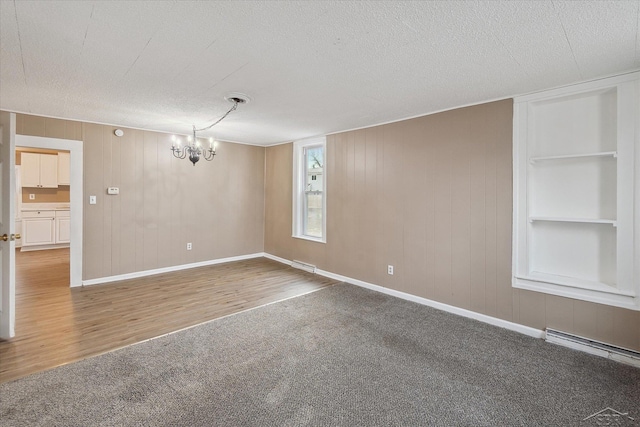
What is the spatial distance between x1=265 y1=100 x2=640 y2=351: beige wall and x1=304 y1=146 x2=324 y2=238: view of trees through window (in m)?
0.45

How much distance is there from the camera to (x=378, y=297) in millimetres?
3971

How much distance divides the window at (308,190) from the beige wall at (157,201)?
Answer: 1.14 metres

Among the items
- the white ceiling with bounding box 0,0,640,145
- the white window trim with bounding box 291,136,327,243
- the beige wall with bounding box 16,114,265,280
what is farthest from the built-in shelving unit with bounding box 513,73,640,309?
the beige wall with bounding box 16,114,265,280

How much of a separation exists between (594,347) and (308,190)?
430 centimetres

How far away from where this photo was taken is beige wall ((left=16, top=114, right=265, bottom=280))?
4.35m

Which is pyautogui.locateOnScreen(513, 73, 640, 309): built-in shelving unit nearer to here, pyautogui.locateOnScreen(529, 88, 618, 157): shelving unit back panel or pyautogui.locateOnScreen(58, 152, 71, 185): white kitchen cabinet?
pyautogui.locateOnScreen(529, 88, 618, 157): shelving unit back panel

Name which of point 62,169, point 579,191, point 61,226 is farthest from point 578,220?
point 62,169

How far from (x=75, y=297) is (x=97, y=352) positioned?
1853 millimetres

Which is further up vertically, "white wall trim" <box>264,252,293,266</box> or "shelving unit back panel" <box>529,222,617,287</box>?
"shelving unit back panel" <box>529,222,617,287</box>

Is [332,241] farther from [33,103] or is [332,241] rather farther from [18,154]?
[18,154]

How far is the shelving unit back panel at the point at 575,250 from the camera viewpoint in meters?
2.59

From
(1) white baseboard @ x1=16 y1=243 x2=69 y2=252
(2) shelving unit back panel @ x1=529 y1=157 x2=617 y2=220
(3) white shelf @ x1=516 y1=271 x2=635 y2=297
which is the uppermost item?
(2) shelving unit back panel @ x1=529 y1=157 x2=617 y2=220

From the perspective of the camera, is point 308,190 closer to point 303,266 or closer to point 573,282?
point 303,266

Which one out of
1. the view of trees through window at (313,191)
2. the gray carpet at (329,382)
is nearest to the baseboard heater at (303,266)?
the view of trees through window at (313,191)
